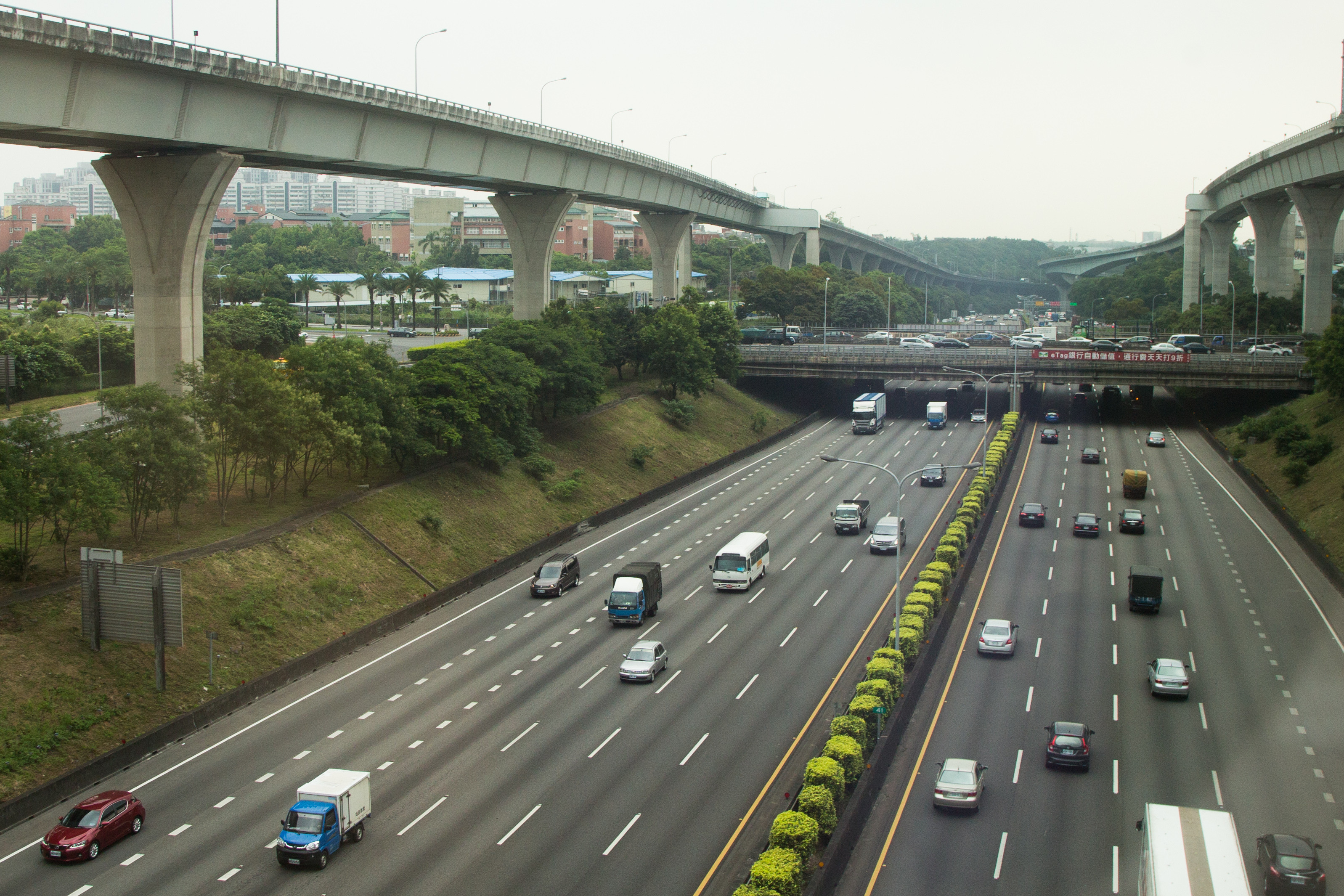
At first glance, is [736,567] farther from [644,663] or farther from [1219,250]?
[1219,250]

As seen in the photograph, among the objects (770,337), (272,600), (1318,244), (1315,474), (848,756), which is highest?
(1318,244)

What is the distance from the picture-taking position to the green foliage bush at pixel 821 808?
28.2 m

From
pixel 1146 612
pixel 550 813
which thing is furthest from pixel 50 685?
pixel 1146 612

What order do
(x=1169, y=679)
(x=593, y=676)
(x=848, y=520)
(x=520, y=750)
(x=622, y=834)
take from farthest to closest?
(x=848, y=520)
(x=593, y=676)
(x=1169, y=679)
(x=520, y=750)
(x=622, y=834)

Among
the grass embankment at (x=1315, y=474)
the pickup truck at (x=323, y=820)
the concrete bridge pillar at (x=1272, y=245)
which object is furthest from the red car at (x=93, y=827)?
the concrete bridge pillar at (x=1272, y=245)

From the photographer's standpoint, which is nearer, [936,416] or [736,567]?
[736,567]

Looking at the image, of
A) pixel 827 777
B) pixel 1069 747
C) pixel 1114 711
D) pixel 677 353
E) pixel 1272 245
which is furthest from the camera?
pixel 1272 245

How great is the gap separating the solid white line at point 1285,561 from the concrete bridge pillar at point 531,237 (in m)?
46.0

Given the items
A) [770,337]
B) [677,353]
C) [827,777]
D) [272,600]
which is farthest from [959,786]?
[770,337]

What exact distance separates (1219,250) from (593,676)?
419ft

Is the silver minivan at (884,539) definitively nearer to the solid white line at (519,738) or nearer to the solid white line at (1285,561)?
the solid white line at (1285,561)

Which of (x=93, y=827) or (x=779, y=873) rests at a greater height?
(x=779, y=873)

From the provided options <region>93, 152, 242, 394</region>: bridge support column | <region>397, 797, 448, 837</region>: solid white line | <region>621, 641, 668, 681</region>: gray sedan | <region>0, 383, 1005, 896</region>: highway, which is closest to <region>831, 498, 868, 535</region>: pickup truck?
<region>0, 383, 1005, 896</region>: highway

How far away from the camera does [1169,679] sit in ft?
131
